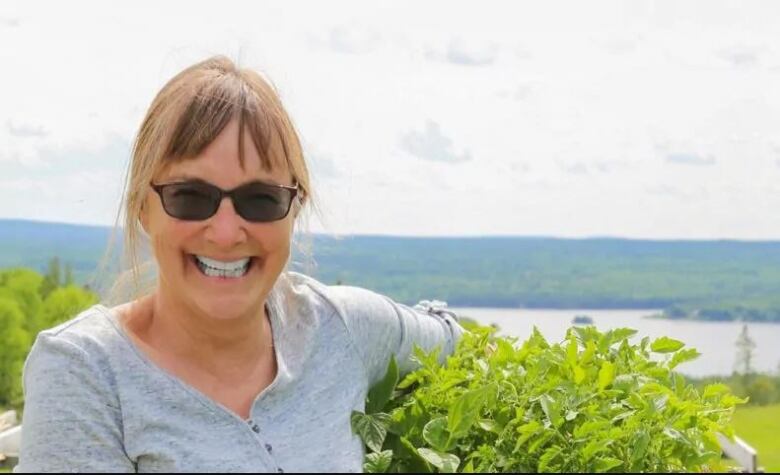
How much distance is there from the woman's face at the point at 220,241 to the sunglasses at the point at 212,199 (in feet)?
0.04

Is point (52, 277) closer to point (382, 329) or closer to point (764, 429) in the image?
point (764, 429)

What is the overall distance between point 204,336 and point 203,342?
1 centimetres

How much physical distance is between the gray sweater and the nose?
0.88ft

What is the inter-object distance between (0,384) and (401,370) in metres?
7.18

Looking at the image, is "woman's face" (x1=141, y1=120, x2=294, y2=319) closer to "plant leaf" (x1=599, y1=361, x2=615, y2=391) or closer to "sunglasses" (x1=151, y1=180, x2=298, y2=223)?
"sunglasses" (x1=151, y1=180, x2=298, y2=223)

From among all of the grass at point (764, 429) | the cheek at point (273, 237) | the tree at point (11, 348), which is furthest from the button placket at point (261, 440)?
the grass at point (764, 429)

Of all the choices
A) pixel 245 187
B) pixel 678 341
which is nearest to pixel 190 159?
pixel 245 187

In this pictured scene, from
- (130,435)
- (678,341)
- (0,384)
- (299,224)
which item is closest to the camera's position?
(130,435)

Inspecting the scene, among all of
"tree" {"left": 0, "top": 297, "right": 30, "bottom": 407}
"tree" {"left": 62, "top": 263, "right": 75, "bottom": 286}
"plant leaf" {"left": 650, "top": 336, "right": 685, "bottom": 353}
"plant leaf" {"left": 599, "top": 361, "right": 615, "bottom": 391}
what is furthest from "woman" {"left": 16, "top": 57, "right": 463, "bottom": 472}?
"tree" {"left": 62, "top": 263, "right": 75, "bottom": 286}

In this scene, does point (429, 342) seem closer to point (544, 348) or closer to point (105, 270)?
point (544, 348)

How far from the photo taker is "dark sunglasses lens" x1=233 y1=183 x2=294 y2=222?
7.32 feet

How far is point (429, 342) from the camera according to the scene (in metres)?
2.74

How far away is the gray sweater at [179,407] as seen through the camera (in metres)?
2.07

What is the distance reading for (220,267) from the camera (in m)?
2.25
